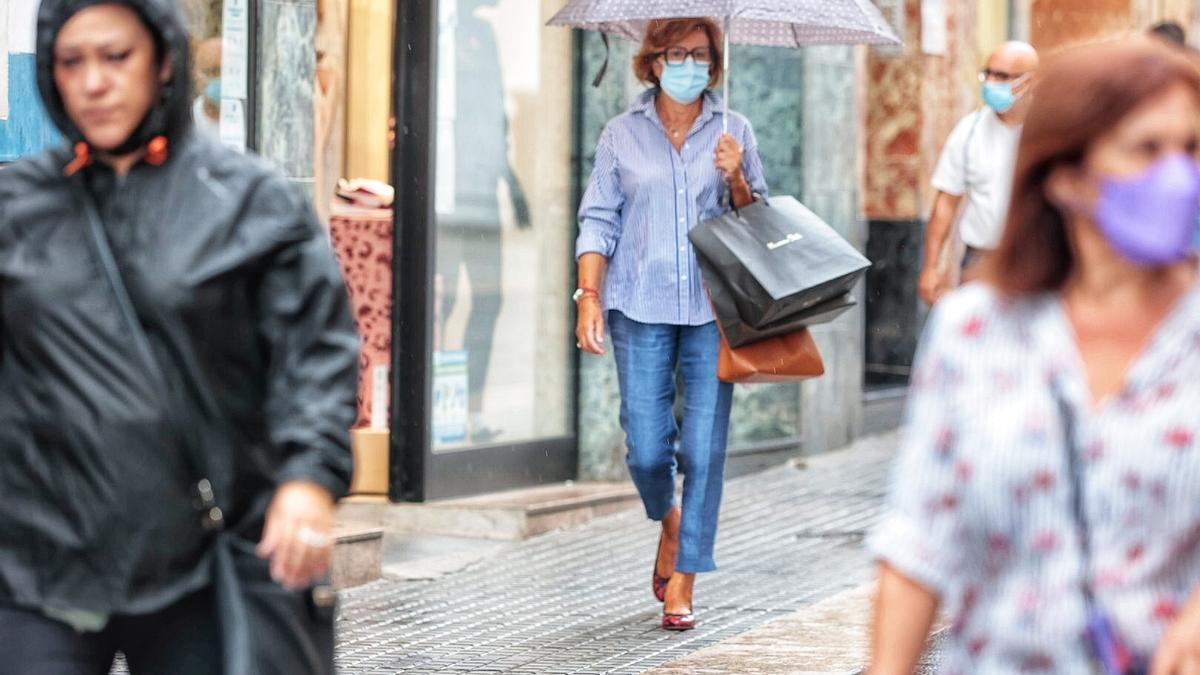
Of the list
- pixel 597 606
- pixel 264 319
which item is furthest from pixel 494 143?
pixel 264 319

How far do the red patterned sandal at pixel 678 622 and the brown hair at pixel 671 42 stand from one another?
1.67m

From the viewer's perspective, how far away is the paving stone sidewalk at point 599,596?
23.5 ft

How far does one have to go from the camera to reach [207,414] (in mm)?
3332

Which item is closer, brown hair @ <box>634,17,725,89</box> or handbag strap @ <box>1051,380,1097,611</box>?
handbag strap @ <box>1051,380,1097,611</box>

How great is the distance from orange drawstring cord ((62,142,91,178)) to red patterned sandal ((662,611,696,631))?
4.40m

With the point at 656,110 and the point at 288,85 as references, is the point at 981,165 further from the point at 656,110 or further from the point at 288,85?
the point at 288,85

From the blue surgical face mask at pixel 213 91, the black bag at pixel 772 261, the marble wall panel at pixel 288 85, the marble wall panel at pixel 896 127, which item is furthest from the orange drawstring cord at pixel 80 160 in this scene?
the marble wall panel at pixel 896 127

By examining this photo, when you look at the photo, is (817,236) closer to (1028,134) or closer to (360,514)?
(360,514)

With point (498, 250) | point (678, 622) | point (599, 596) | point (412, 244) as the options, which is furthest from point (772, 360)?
point (498, 250)

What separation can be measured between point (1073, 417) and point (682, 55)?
5067 mm

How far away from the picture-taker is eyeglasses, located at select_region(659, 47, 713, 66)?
768 centimetres

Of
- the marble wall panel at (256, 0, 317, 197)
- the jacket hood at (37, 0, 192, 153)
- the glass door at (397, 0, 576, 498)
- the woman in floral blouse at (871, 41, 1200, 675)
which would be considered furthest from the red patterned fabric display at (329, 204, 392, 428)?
the woman in floral blouse at (871, 41, 1200, 675)

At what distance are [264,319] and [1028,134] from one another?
1.13m

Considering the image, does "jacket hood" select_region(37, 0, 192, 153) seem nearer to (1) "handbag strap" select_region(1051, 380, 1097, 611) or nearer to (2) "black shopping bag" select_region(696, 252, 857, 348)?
(1) "handbag strap" select_region(1051, 380, 1097, 611)
